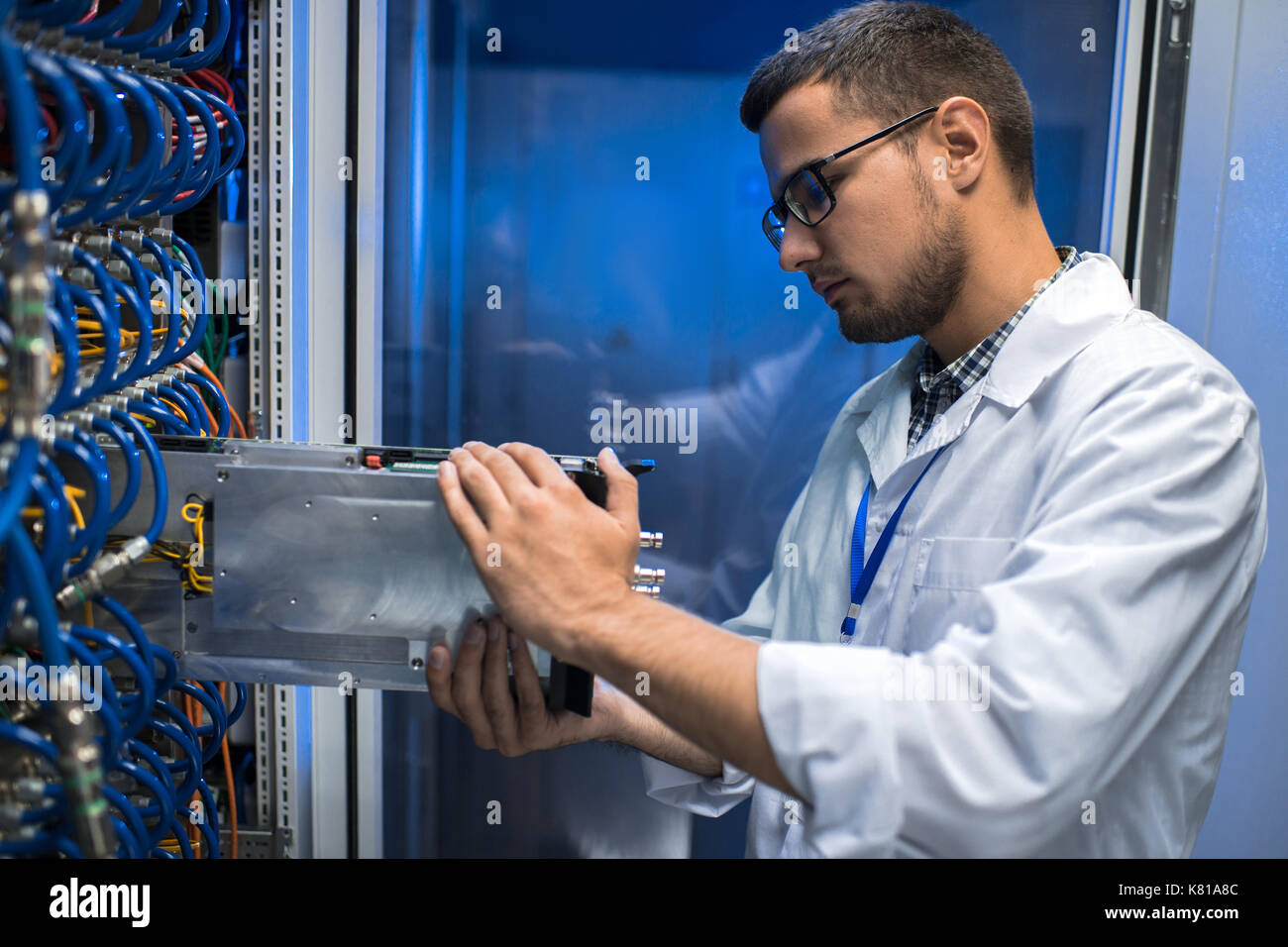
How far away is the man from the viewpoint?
75 cm

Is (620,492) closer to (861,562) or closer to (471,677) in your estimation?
(471,677)

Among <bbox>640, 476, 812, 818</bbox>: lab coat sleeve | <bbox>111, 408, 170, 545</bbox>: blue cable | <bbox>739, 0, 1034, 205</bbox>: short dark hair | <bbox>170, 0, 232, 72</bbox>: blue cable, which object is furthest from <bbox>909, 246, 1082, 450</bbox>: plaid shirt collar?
<bbox>170, 0, 232, 72</bbox>: blue cable

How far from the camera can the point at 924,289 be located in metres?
1.13

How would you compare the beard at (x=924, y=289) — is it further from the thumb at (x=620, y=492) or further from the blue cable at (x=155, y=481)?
the blue cable at (x=155, y=481)

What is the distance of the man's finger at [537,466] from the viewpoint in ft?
2.72

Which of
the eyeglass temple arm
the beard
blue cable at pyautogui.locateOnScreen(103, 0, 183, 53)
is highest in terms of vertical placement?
blue cable at pyautogui.locateOnScreen(103, 0, 183, 53)

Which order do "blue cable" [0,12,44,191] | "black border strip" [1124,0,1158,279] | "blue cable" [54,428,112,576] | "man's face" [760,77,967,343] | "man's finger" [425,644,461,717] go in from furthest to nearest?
"black border strip" [1124,0,1158,279] < "man's face" [760,77,967,343] < "man's finger" [425,644,461,717] < "blue cable" [54,428,112,576] < "blue cable" [0,12,44,191]

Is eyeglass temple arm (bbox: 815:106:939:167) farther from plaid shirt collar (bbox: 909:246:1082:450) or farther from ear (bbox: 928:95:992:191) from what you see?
plaid shirt collar (bbox: 909:246:1082:450)

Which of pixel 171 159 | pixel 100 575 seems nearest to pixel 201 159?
pixel 171 159

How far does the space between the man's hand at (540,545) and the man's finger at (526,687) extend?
11 cm

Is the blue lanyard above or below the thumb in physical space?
below

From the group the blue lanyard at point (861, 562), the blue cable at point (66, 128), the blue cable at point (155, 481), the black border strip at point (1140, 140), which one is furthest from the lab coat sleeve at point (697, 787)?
the black border strip at point (1140, 140)
